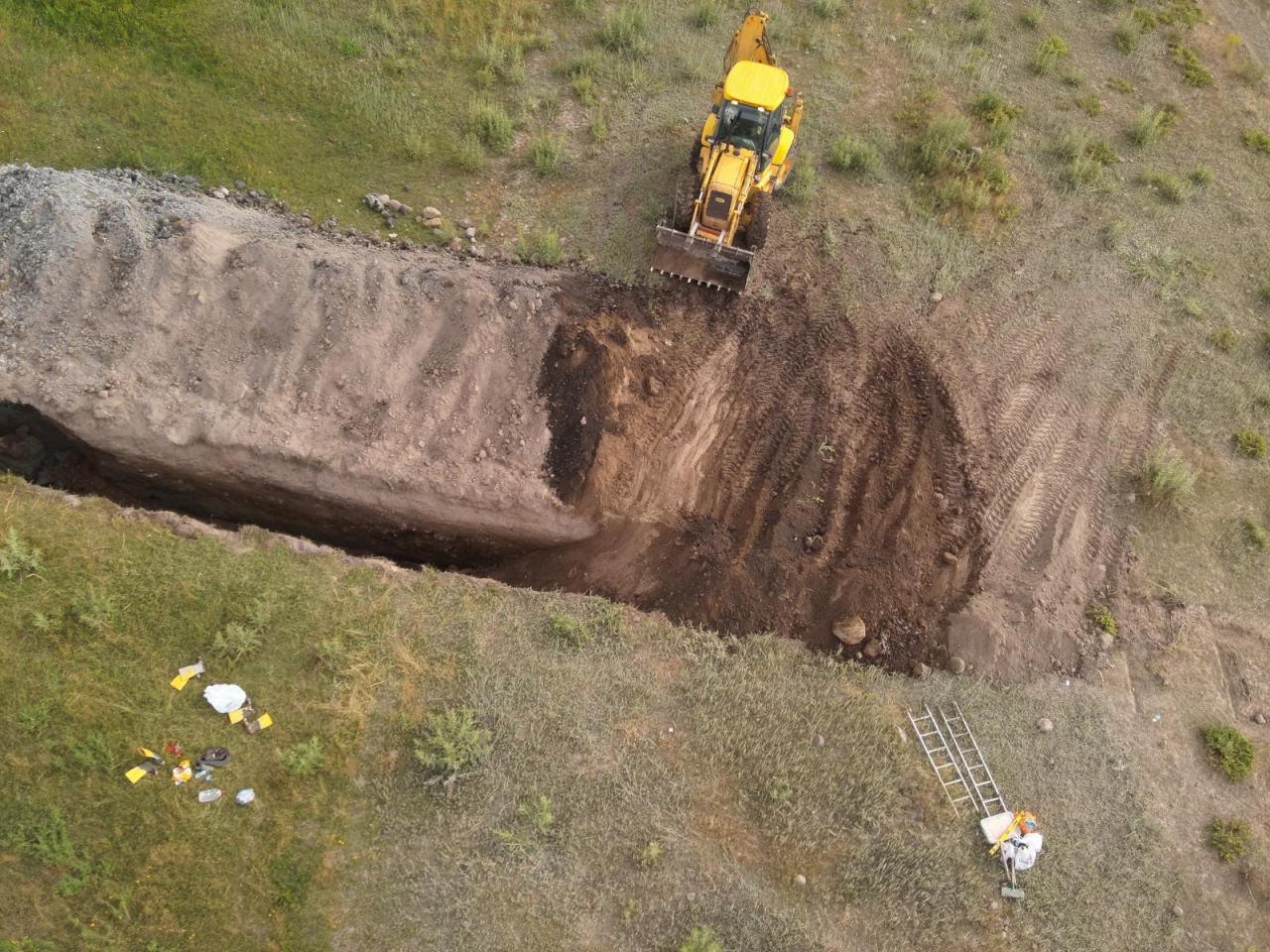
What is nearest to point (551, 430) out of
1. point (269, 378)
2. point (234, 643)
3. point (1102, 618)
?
point (269, 378)

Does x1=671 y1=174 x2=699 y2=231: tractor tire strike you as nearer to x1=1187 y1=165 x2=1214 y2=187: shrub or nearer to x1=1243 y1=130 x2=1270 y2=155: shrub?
x1=1187 y1=165 x2=1214 y2=187: shrub

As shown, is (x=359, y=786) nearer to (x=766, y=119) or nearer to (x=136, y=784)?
(x=136, y=784)

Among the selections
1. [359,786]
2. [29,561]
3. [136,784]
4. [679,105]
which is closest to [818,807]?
[359,786]

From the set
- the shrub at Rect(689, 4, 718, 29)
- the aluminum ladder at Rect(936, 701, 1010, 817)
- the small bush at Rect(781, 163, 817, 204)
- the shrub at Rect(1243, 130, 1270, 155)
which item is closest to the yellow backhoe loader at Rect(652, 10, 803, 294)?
the small bush at Rect(781, 163, 817, 204)

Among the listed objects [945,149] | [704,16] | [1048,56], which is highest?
[1048,56]

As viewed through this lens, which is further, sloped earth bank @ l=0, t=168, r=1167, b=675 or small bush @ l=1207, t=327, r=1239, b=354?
small bush @ l=1207, t=327, r=1239, b=354

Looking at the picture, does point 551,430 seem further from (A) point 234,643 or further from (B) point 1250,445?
(B) point 1250,445
